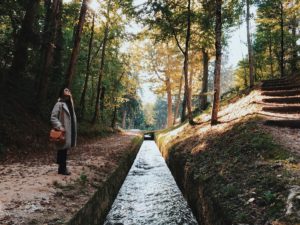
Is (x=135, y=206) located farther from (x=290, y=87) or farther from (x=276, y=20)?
Result: (x=276, y=20)

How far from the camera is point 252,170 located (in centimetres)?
616

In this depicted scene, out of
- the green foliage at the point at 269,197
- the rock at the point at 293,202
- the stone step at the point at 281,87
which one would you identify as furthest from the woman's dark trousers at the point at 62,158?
the stone step at the point at 281,87

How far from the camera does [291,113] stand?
446 inches

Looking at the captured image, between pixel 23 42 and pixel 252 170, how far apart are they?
12.7 metres

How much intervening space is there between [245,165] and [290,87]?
926cm

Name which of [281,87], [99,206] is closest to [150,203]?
[99,206]

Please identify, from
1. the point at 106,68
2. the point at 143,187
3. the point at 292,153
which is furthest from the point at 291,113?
the point at 106,68

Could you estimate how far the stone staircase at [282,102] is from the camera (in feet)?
31.3

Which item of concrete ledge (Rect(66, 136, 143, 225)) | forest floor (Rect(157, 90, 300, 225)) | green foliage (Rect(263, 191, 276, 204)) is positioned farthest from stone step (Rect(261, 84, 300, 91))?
green foliage (Rect(263, 191, 276, 204))

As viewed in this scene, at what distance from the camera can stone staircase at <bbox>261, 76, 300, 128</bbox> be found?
31.3ft

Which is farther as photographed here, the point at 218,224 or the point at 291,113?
the point at 291,113

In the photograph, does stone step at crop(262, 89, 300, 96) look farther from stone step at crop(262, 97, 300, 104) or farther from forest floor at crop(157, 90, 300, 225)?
forest floor at crop(157, 90, 300, 225)

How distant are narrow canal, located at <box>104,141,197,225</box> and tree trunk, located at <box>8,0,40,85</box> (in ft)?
26.5

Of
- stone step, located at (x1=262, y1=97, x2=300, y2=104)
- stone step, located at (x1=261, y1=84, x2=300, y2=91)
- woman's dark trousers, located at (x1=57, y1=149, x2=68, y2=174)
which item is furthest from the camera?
stone step, located at (x1=261, y1=84, x2=300, y2=91)
